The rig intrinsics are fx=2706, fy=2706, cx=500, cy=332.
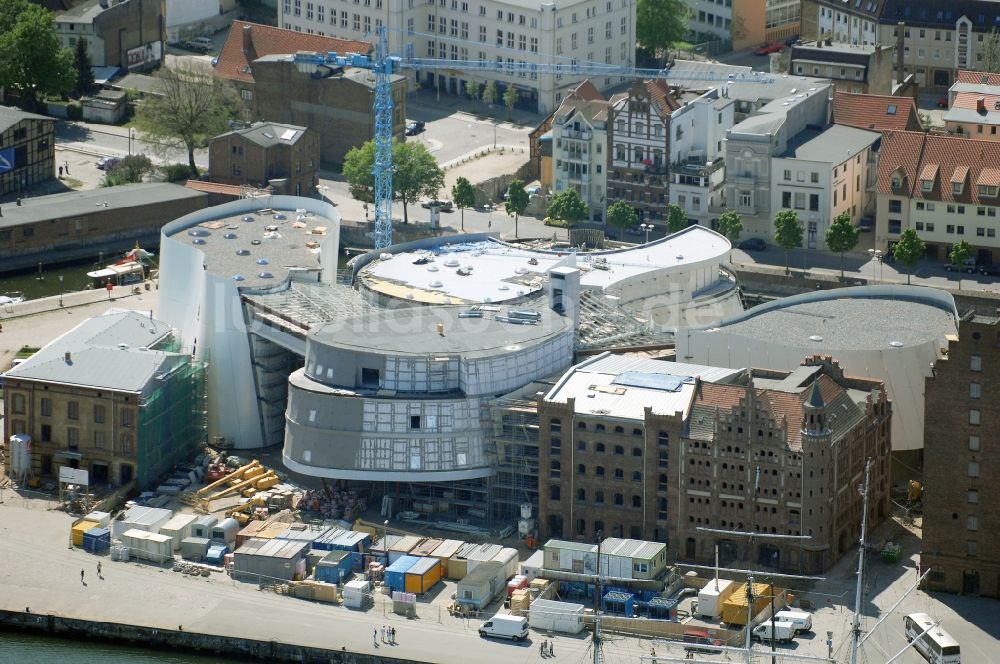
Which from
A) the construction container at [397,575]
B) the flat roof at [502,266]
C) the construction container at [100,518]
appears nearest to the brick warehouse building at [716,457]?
the construction container at [397,575]

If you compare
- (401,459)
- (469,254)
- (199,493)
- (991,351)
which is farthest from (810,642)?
(469,254)

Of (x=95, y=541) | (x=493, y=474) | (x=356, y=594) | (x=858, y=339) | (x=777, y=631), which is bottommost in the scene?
(x=777, y=631)

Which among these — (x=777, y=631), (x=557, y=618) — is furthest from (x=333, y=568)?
(x=777, y=631)

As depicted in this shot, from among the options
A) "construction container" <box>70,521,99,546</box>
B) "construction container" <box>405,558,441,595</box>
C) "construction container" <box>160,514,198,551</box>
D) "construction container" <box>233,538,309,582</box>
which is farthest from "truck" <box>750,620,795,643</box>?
"construction container" <box>70,521,99,546</box>

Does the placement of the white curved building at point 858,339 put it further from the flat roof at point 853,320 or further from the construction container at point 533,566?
the construction container at point 533,566

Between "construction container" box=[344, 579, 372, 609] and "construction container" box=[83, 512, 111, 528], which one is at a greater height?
"construction container" box=[83, 512, 111, 528]

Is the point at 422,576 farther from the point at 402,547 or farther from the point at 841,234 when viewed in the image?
the point at 841,234

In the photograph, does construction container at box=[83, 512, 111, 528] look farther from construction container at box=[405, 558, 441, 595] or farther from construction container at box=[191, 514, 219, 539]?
construction container at box=[405, 558, 441, 595]
